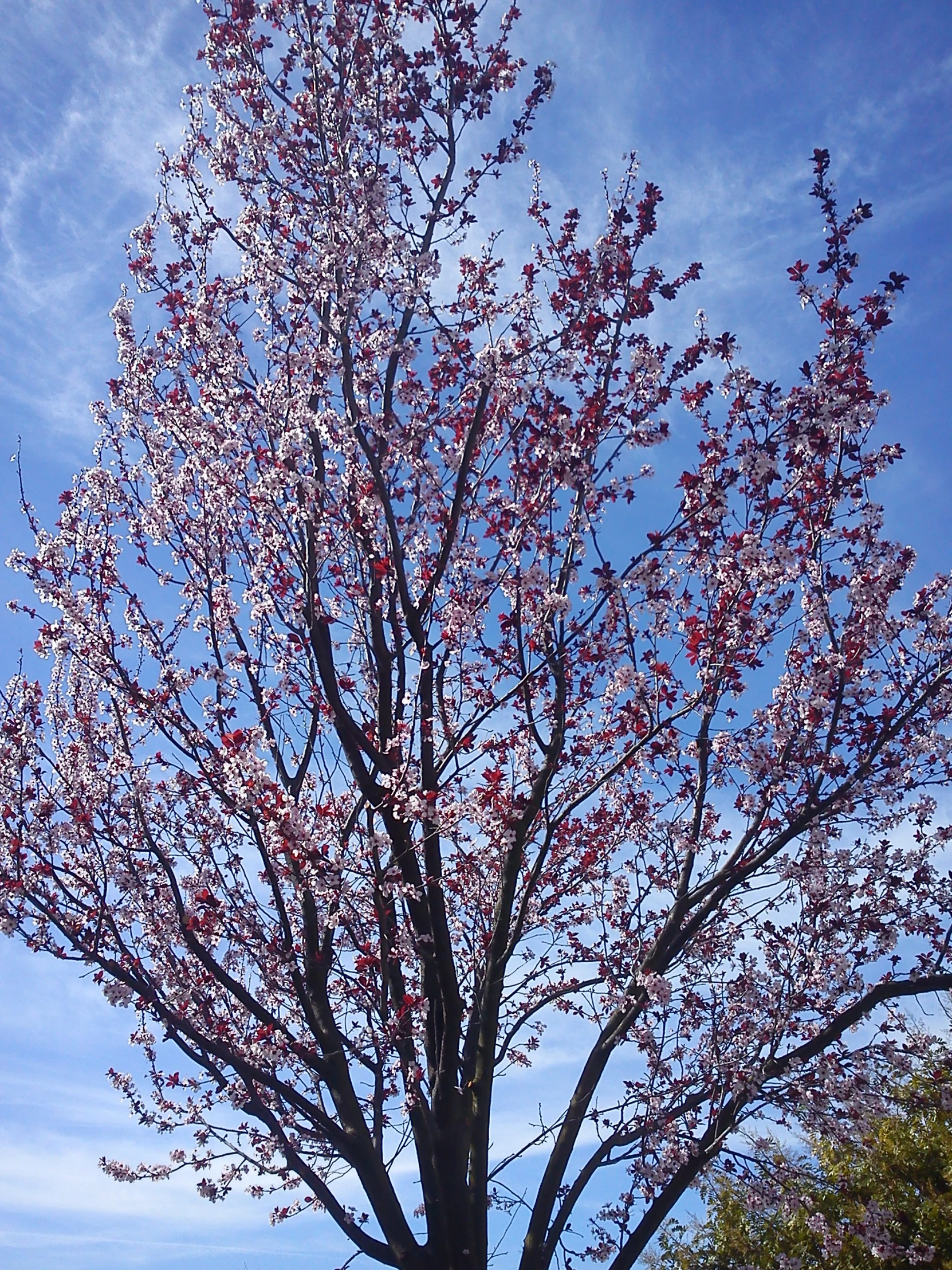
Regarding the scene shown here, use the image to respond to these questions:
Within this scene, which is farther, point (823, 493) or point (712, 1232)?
point (712, 1232)

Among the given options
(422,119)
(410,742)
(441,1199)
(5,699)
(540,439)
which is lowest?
(441,1199)

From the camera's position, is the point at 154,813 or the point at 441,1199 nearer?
the point at 441,1199

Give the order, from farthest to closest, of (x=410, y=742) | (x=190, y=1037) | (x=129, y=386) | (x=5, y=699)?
(x=129, y=386) < (x=5, y=699) < (x=410, y=742) < (x=190, y=1037)

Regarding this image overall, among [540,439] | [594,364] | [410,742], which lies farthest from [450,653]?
[594,364]

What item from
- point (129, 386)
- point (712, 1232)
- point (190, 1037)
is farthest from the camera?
point (712, 1232)

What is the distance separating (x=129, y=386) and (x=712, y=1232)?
18.3m

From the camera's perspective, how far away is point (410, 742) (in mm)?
6430

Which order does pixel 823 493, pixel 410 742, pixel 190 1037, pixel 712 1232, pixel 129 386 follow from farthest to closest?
pixel 712 1232 → pixel 129 386 → pixel 823 493 → pixel 410 742 → pixel 190 1037

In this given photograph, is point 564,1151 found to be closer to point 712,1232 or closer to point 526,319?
point 526,319

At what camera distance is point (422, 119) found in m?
7.64

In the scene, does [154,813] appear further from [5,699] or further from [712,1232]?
[712,1232]

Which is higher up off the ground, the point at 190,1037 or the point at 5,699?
the point at 5,699

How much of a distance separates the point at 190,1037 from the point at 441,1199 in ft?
6.33

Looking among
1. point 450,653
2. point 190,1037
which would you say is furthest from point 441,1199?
point 450,653
